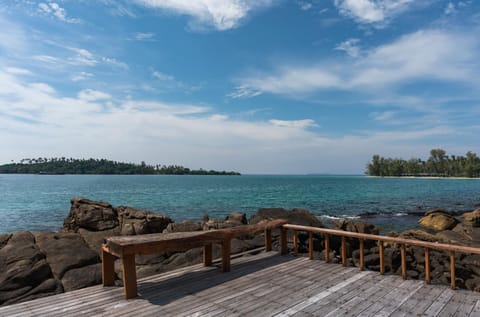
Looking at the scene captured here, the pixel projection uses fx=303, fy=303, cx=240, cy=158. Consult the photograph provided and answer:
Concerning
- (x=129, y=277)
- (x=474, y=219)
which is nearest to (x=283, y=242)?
(x=129, y=277)

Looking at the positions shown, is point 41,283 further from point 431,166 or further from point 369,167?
point 369,167

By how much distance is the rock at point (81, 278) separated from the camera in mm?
8094

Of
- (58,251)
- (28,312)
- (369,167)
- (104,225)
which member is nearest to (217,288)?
(28,312)

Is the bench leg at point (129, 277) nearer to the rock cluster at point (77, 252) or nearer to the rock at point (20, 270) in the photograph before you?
the rock cluster at point (77, 252)

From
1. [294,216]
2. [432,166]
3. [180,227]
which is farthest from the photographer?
[432,166]

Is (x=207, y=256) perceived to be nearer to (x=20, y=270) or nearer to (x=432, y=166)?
(x=20, y=270)

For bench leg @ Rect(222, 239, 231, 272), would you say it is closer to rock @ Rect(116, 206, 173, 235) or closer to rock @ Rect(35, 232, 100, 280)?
rock @ Rect(35, 232, 100, 280)

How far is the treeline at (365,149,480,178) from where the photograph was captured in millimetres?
141050

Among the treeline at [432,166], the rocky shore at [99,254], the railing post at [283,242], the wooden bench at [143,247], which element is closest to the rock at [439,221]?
the rocky shore at [99,254]

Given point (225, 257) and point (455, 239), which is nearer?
point (225, 257)

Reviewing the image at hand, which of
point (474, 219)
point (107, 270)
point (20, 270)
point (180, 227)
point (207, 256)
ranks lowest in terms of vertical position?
point (474, 219)

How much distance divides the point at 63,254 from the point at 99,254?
231 centimetres

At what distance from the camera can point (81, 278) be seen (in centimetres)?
838

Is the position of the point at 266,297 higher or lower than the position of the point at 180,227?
higher
